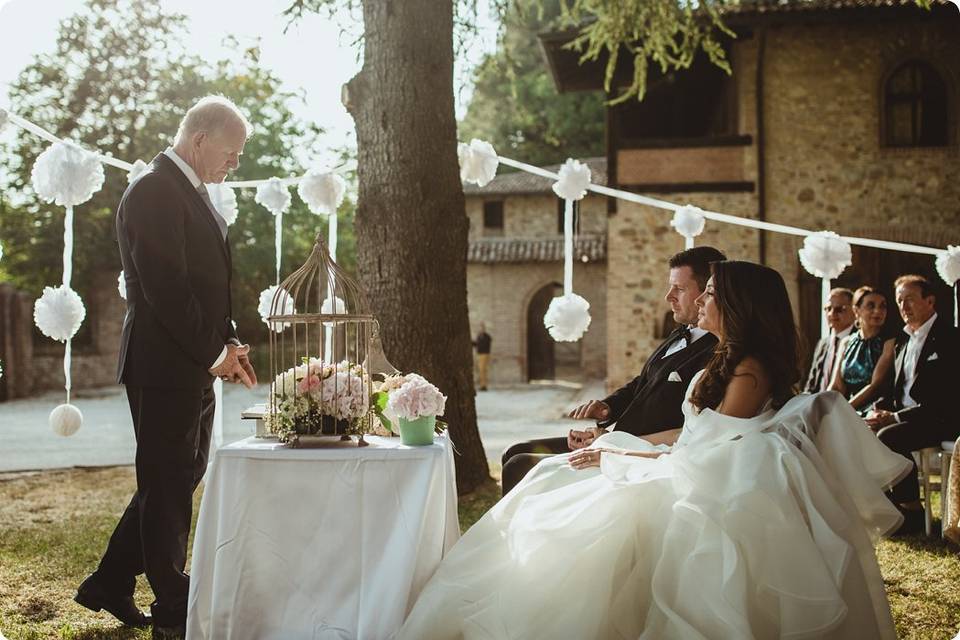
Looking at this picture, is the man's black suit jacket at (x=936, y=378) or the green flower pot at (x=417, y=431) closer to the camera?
the green flower pot at (x=417, y=431)

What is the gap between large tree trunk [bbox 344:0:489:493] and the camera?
5.86m

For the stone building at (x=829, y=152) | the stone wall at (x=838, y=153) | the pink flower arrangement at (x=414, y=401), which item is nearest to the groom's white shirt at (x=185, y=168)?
the pink flower arrangement at (x=414, y=401)

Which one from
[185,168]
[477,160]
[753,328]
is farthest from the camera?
[477,160]

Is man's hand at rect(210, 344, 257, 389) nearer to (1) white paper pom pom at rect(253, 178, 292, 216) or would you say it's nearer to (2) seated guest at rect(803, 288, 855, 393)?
(1) white paper pom pom at rect(253, 178, 292, 216)

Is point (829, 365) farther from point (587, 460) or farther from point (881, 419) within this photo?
point (587, 460)

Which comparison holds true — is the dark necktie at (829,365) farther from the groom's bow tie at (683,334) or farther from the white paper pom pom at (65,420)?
the white paper pom pom at (65,420)

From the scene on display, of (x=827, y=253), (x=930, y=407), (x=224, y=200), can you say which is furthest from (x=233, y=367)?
(x=827, y=253)

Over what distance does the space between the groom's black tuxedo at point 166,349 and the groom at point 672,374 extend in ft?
4.40

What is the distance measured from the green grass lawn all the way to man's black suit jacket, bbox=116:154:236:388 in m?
1.00

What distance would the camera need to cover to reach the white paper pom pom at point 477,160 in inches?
242

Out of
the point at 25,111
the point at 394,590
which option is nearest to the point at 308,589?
the point at 394,590

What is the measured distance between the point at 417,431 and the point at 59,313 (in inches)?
112

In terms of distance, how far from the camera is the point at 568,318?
6.02 m

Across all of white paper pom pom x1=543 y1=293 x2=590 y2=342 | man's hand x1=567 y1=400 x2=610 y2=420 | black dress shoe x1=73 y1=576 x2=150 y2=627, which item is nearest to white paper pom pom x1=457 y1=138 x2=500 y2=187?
white paper pom pom x1=543 y1=293 x2=590 y2=342
